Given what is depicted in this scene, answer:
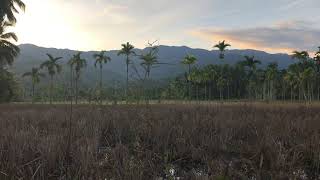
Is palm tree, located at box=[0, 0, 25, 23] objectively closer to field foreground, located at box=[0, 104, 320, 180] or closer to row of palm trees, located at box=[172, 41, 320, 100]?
field foreground, located at box=[0, 104, 320, 180]

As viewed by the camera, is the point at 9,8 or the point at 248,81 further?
the point at 248,81

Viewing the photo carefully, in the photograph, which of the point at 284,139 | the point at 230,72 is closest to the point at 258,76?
the point at 230,72

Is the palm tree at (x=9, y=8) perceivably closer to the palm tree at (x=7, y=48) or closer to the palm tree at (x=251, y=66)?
the palm tree at (x=7, y=48)

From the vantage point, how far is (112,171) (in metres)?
5.28

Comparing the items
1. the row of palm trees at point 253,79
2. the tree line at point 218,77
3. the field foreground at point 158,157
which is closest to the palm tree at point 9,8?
the tree line at point 218,77

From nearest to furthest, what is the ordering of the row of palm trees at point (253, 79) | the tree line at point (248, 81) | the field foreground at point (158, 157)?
the field foreground at point (158, 157)
the row of palm trees at point (253, 79)
the tree line at point (248, 81)

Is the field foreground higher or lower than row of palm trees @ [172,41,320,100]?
lower

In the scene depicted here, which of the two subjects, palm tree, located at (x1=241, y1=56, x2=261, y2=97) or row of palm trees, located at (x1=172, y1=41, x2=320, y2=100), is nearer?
row of palm trees, located at (x1=172, y1=41, x2=320, y2=100)

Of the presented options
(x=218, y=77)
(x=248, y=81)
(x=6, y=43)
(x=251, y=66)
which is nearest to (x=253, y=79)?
(x=248, y=81)

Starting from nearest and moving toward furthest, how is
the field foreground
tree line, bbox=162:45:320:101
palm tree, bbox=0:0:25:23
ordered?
1. the field foreground
2. palm tree, bbox=0:0:25:23
3. tree line, bbox=162:45:320:101

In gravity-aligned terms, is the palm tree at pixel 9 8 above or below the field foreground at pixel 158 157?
above

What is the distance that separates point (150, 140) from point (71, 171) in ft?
10.0

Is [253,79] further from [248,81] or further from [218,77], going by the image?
[218,77]

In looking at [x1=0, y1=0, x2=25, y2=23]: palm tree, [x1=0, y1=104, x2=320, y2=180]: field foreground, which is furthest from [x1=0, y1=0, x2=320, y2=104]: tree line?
[x1=0, y1=104, x2=320, y2=180]: field foreground
